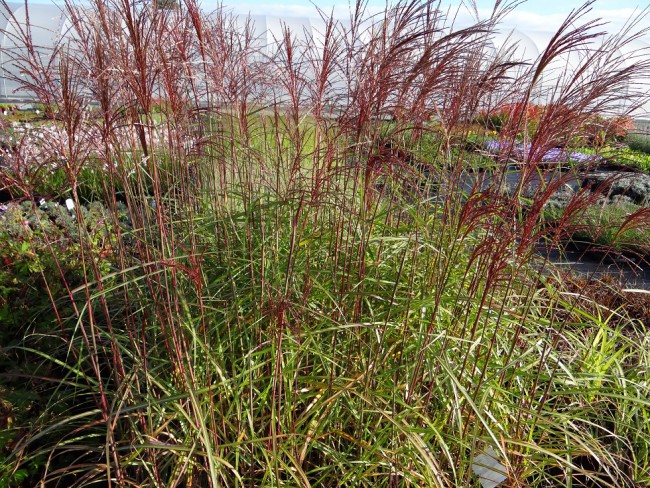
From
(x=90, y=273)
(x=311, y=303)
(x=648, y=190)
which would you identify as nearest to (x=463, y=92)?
(x=311, y=303)

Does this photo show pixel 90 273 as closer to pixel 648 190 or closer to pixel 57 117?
pixel 57 117

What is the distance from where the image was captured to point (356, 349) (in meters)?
2.10

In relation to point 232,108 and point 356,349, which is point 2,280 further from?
point 356,349

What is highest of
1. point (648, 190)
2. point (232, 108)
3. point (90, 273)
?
point (232, 108)

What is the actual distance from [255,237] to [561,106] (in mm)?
1377

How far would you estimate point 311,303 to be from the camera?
2.15m

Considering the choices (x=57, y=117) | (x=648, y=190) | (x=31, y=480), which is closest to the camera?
(x=57, y=117)

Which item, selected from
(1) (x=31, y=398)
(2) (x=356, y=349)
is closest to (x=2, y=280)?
(1) (x=31, y=398)

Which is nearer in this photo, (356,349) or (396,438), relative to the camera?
(396,438)

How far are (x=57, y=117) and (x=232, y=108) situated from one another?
1015 millimetres

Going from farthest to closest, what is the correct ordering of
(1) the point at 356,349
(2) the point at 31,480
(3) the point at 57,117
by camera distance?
(1) the point at 356,349, (2) the point at 31,480, (3) the point at 57,117

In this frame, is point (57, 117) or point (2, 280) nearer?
point (57, 117)

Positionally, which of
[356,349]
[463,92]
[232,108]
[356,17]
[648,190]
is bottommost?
[648,190]

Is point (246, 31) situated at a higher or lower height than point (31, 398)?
higher
